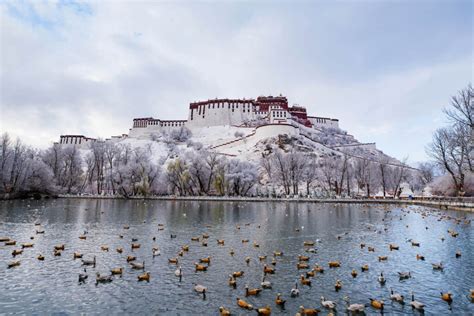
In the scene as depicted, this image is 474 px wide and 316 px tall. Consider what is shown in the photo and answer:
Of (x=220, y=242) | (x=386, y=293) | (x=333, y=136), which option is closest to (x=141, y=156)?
(x=220, y=242)

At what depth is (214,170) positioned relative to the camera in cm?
7206

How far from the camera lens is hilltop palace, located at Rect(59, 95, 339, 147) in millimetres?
142000

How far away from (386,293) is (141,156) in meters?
70.2

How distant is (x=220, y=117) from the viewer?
484 ft

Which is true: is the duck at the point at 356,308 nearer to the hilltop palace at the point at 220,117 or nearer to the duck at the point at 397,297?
the duck at the point at 397,297

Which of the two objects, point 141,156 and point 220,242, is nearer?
point 220,242

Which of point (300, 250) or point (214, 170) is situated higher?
point (214, 170)

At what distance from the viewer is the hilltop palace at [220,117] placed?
142 metres

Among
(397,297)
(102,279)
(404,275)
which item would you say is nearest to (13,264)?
(102,279)

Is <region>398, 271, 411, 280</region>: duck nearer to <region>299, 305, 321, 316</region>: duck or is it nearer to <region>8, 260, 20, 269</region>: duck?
<region>299, 305, 321, 316</region>: duck

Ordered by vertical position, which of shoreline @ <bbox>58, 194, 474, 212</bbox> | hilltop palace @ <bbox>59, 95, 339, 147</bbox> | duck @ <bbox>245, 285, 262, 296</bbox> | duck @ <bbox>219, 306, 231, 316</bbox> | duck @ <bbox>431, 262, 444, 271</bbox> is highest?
hilltop palace @ <bbox>59, 95, 339, 147</bbox>

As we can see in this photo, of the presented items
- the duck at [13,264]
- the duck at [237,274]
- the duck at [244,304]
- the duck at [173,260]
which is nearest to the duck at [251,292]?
the duck at [244,304]

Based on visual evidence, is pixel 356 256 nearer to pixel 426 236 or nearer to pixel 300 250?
pixel 300 250

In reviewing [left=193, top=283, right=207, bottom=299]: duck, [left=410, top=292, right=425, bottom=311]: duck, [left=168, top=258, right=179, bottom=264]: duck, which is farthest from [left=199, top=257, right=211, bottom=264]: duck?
[left=410, top=292, right=425, bottom=311]: duck
